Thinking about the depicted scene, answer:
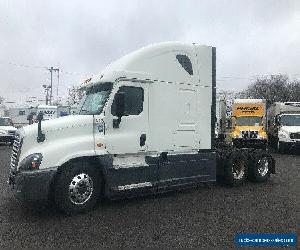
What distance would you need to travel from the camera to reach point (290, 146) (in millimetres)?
21719

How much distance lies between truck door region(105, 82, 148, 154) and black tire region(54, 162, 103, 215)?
0.74 m

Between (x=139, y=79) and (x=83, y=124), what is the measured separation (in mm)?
1761

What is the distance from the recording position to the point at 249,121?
23891 mm

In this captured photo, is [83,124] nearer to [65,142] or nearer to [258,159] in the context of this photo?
[65,142]

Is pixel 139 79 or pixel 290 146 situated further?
pixel 290 146

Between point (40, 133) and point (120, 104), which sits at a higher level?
point (120, 104)

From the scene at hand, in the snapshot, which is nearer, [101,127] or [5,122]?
[101,127]

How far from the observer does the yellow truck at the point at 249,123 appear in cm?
2300

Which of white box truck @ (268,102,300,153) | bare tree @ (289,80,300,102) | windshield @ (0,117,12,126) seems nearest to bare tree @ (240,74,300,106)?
bare tree @ (289,80,300,102)

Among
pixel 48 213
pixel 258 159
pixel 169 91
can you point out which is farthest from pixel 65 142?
pixel 258 159

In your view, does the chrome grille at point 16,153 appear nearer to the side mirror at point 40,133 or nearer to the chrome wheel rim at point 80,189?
the side mirror at point 40,133

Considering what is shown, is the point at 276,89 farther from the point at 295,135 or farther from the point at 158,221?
the point at 158,221

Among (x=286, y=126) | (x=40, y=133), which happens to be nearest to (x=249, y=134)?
(x=286, y=126)

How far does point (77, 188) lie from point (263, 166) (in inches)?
261
